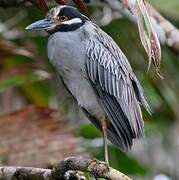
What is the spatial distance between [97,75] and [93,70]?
1.5 inches

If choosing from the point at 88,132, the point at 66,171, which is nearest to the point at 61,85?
the point at 88,132

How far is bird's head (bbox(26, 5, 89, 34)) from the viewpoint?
12.2 feet

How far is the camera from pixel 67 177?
3457 millimetres

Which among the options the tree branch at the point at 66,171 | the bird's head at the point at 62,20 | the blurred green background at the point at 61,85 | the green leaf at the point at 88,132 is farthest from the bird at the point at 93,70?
the green leaf at the point at 88,132

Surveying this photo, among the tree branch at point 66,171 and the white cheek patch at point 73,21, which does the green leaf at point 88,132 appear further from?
the tree branch at point 66,171

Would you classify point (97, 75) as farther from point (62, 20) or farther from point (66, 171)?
point (66, 171)

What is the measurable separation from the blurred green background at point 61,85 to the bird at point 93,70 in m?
0.99

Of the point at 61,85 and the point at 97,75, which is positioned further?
the point at 61,85

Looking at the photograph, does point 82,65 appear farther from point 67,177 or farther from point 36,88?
point 36,88

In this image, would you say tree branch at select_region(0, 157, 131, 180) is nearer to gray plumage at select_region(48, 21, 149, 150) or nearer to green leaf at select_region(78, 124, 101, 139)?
gray plumage at select_region(48, 21, 149, 150)

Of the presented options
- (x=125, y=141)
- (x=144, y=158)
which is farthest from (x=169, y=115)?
(x=125, y=141)

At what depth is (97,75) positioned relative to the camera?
376cm

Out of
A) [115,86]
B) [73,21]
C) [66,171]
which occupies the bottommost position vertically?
[66,171]

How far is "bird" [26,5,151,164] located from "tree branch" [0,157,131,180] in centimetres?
35
